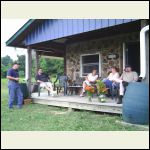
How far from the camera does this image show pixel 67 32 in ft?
28.5

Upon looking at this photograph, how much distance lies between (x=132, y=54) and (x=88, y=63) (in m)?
2.02

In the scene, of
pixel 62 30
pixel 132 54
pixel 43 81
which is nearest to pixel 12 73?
pixel 43 81

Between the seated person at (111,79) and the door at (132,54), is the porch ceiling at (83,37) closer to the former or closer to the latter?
the door at (132,54)

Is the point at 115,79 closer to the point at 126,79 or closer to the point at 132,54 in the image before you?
the point at 126,79

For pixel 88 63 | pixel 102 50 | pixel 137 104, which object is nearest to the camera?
pixel 137 104

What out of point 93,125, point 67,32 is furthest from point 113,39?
point 93,125

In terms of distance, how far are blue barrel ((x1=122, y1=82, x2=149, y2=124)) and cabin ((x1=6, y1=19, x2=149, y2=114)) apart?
47.3 inches

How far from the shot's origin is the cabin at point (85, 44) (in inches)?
318

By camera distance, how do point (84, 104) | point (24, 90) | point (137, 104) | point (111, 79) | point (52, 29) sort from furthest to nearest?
point (24, 90), point (52, 29), point (111, 79), point (84, 104), point (137, 104)

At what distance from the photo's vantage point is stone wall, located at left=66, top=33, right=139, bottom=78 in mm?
10023

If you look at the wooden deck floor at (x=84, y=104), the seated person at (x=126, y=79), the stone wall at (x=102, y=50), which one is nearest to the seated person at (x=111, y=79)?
the seated person at (x=126, y=79)

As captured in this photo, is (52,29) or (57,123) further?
(52,29)

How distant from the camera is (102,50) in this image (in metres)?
10.7

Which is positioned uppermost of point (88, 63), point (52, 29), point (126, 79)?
point (52, 29)
